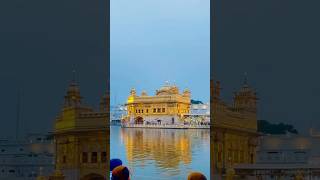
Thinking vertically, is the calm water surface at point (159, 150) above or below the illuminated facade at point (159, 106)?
→ below

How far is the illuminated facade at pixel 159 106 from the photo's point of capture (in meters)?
5.15

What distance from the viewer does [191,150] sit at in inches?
193

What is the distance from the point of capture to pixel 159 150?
5.05 meters
